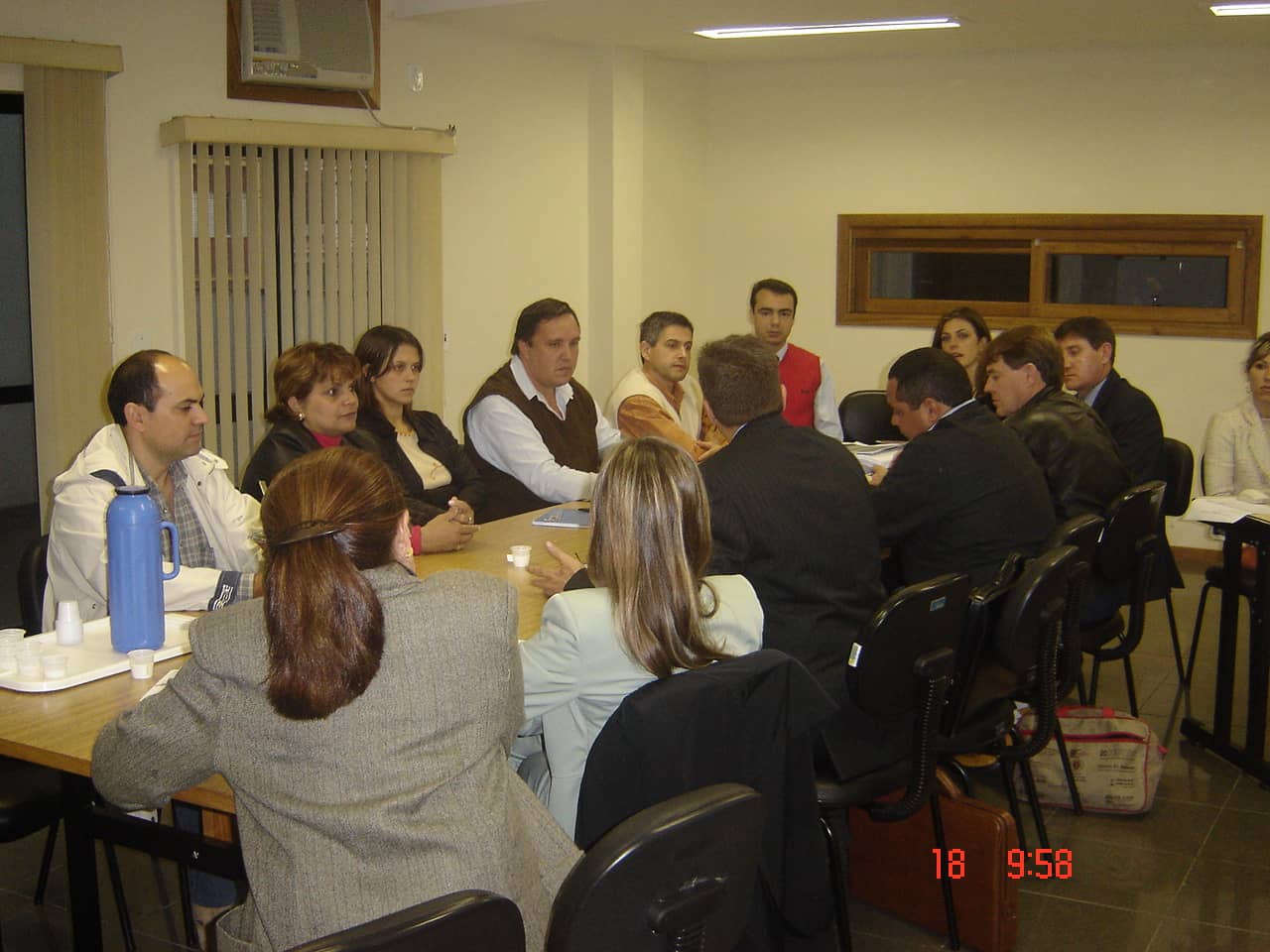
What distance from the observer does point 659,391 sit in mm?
5168

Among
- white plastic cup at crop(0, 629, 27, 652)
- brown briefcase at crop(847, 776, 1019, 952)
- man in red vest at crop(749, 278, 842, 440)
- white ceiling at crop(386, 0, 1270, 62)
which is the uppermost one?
white ceiling at crop(386, 0, 1270, 62)

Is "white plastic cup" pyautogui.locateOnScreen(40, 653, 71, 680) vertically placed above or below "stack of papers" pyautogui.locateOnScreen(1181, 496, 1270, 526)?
below

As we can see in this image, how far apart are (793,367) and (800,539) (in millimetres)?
3274

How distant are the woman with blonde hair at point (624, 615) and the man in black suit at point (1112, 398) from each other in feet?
10.0

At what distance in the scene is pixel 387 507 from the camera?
1.79 metres

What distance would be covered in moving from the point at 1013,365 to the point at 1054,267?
3.03 meters

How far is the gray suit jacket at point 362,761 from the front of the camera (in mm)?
1724

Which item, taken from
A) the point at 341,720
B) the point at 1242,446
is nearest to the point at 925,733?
the point at 341,720

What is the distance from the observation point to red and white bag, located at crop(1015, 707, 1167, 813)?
380cm

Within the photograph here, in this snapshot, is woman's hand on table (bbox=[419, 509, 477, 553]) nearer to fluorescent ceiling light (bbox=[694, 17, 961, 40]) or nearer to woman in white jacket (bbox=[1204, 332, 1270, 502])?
woman in white jacket (bbox=[1204, 332, 1270, 502])

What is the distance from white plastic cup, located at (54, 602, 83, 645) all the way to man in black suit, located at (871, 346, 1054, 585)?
6.48 feet

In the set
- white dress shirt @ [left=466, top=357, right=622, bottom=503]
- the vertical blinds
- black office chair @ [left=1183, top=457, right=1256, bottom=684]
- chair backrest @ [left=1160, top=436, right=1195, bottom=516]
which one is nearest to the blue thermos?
white dress shirt @ [left=466, top=357, right=622, bottom=503]

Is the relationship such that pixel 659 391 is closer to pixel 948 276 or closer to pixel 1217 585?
pixel 1217 585

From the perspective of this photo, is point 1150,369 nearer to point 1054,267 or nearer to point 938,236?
point 1054,267
